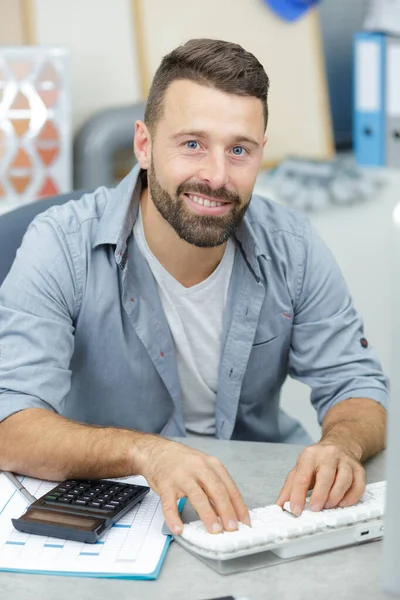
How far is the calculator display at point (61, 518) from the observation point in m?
1.13

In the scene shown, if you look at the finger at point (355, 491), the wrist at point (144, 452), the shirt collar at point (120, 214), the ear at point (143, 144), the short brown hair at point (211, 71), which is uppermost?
the short brown hair at point (211, 71)

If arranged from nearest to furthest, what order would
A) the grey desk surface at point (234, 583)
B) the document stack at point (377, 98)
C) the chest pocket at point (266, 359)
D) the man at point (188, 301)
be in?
the grey desk surface at point (234, 583)
the man at point (188, 301)
the chest pocket at point (266, 359)
the document stack at point (377, 98)

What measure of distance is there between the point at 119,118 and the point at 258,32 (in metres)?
0.54

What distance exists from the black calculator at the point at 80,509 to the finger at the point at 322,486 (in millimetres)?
215

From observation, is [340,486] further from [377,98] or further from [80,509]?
[377,98]

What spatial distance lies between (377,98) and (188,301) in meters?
1.39

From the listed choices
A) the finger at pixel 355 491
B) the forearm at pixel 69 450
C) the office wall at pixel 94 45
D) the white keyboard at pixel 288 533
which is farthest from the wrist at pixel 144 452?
the office wall at pixel 94 45

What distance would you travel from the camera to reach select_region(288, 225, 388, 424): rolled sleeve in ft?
5.44

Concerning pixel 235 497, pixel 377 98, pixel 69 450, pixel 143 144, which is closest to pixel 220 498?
pixel 235 497

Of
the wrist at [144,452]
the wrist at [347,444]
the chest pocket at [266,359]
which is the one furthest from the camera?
the chest pocket at [266,359]

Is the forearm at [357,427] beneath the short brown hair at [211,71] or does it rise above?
beneath

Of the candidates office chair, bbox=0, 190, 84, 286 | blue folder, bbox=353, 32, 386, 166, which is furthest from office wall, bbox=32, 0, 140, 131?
office chair, bbox=0, 190, 84, 286

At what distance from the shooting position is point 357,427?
1.47 meters

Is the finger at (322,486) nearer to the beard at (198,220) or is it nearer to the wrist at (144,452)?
the wrist at (144,452)
